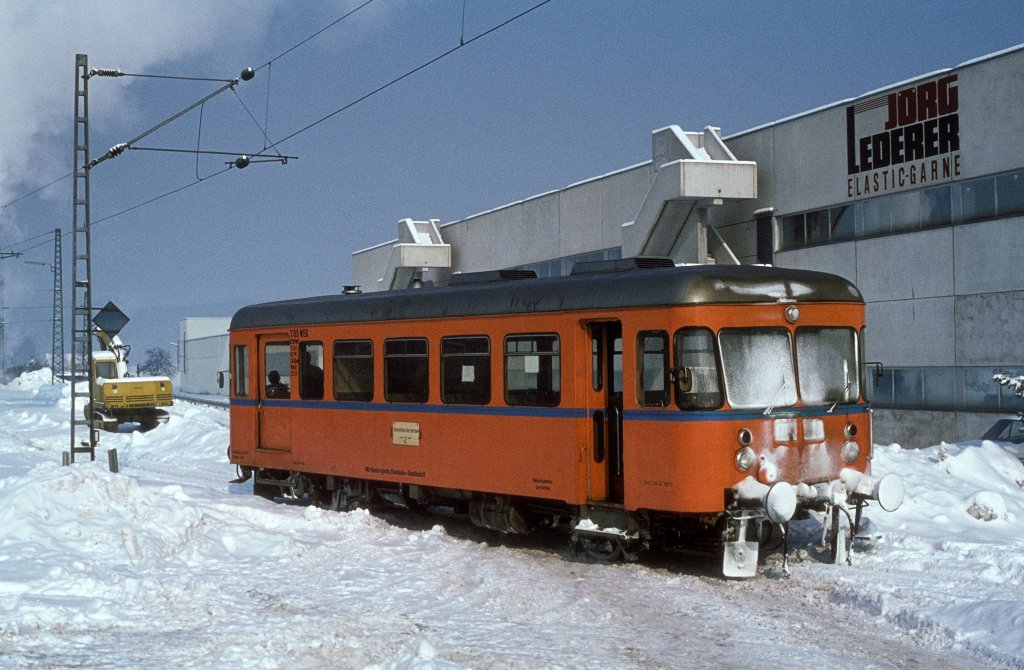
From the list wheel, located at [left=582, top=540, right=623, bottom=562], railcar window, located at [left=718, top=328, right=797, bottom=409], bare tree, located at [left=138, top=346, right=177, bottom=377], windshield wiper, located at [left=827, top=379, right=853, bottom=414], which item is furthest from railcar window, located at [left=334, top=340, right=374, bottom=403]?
bare tree, located at [left=138, top=346, right=177, bottom=377]

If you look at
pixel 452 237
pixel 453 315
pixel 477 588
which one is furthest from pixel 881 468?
pixel 452 237

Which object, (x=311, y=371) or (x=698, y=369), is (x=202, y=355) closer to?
(x=311, y=371)

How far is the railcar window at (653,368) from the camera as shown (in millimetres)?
11898

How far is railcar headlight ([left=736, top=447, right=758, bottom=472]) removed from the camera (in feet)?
38.2

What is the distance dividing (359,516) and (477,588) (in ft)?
14.1

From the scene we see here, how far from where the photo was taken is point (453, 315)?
569 inches

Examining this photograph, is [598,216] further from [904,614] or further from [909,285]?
[904,614]

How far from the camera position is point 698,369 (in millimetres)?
11719

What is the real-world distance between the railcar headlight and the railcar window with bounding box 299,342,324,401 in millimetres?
7339

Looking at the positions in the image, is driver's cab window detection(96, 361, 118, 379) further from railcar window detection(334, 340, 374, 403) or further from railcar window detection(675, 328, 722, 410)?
railcar window detection(675, 328, 722, 410)

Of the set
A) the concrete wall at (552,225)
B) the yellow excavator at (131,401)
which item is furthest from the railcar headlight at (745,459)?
the yellow excavator at (131,401)

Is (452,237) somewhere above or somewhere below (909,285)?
above

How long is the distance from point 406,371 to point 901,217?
1483 cm

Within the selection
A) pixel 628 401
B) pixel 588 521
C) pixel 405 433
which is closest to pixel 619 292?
pixel 628 401
